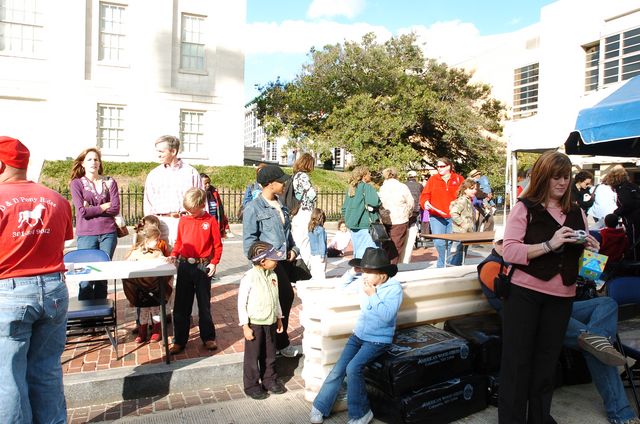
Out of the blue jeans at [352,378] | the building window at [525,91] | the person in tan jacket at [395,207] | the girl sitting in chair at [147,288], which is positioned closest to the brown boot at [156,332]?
the girl sitting in chair at [147,288]

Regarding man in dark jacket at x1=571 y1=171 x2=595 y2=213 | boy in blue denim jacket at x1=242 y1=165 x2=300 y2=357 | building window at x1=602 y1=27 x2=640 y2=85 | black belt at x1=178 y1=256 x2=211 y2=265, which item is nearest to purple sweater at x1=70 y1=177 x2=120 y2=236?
black belt at x1=178 y1=256 x2=211 y2=265

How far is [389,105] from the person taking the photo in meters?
22.8

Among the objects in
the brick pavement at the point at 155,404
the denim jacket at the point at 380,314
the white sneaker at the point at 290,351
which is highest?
the denim jacket at the point at 380,314

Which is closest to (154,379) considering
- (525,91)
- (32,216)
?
(32,216)

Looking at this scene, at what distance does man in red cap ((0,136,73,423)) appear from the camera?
10.1 feet

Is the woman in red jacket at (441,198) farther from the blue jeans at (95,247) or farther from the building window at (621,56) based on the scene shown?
the building window at (621,56)

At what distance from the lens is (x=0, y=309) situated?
9.93 ft

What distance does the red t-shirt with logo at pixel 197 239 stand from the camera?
5.17 m

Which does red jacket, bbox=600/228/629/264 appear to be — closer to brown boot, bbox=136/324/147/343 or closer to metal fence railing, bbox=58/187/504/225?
brown boot, bbox=136/324/147/343

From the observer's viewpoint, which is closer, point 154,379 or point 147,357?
point 154,379

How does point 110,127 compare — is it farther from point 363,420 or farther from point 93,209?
point 363,420

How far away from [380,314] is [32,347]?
231 cm

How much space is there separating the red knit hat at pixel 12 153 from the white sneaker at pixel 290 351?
111 inches

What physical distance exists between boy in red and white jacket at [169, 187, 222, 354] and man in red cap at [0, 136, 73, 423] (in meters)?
1.75
